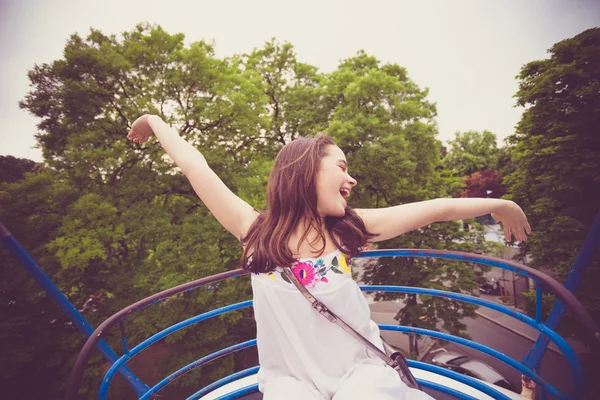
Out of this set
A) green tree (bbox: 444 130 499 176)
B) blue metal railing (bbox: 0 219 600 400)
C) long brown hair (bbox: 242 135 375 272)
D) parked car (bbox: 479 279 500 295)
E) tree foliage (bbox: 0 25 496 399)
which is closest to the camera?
blue metal railing (bbox: 0 219 600 400)

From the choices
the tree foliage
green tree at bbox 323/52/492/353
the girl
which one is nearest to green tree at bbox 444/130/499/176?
green tree at bbox 323/52/492/353

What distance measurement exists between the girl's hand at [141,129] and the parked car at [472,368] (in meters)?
10.1

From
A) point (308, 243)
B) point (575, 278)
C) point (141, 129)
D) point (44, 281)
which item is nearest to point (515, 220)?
point (575, 278)

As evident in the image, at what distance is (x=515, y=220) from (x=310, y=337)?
1.51 m

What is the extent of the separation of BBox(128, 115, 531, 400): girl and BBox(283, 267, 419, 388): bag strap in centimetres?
3

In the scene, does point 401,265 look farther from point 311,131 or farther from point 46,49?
point 46,49

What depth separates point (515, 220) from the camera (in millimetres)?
1763

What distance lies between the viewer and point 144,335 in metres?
7.62

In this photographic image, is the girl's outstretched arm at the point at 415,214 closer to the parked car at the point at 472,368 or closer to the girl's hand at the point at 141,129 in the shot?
the girl's hand at the point at 141,129

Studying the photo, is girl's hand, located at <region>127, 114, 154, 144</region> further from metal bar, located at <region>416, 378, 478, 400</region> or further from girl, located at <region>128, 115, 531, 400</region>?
metal bar, located at <region>416, 378, 478, 400</region>

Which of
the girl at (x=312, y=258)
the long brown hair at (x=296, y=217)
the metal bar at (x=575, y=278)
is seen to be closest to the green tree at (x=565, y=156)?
the metal bar at (x=575, y=278)

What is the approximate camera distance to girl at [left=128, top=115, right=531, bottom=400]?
1.23 metres

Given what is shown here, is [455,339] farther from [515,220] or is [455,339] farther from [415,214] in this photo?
[415,214]

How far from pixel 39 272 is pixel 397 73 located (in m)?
12.4
